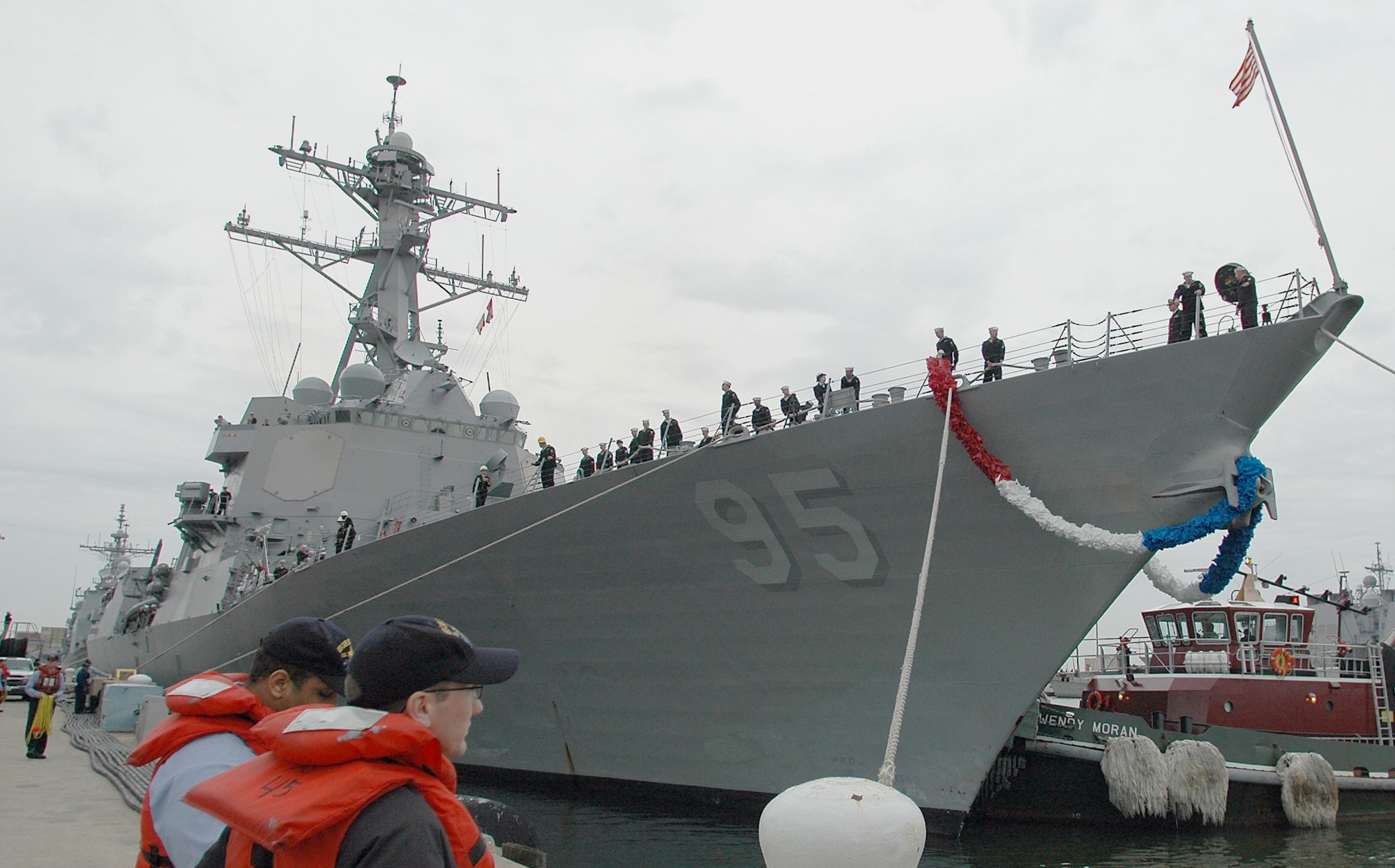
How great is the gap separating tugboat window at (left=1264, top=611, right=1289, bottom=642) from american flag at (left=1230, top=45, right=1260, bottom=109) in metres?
9.86

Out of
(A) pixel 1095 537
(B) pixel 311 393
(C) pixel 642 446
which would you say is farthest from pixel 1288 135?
(B) pixel 311 393

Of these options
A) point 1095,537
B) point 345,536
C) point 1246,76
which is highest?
point 1246,76

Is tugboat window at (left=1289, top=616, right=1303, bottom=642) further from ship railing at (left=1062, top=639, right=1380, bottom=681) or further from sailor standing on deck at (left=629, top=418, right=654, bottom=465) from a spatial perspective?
sailor standing on deck at (left=629, top=418, right=654, bottom=465)

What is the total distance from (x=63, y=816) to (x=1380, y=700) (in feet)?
54.5

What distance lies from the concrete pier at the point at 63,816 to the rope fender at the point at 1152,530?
678cm

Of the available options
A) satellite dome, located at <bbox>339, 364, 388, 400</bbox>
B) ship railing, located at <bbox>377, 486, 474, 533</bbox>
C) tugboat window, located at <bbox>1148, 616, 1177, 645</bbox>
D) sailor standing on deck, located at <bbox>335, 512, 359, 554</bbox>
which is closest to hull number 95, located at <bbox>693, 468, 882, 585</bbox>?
ship railing, located at <bbox>377, 486, 474, 533</bbox>

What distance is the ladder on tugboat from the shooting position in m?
14.3

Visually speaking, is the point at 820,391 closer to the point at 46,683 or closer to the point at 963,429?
the point at 963,429

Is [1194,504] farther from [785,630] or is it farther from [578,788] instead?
[578,788]

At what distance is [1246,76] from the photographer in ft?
25.6

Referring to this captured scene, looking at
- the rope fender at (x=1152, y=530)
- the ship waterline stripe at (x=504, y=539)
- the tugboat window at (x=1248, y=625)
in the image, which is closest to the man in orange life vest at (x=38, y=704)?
the ship waterline stripe at (x=504, y=539)

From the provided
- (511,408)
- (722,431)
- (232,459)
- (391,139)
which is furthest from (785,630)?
(391,139)

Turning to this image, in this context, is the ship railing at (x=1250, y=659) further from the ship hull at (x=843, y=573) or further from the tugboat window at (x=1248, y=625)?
the ship hull at (x=843, y=573)

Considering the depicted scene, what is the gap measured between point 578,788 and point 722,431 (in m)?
4.71
